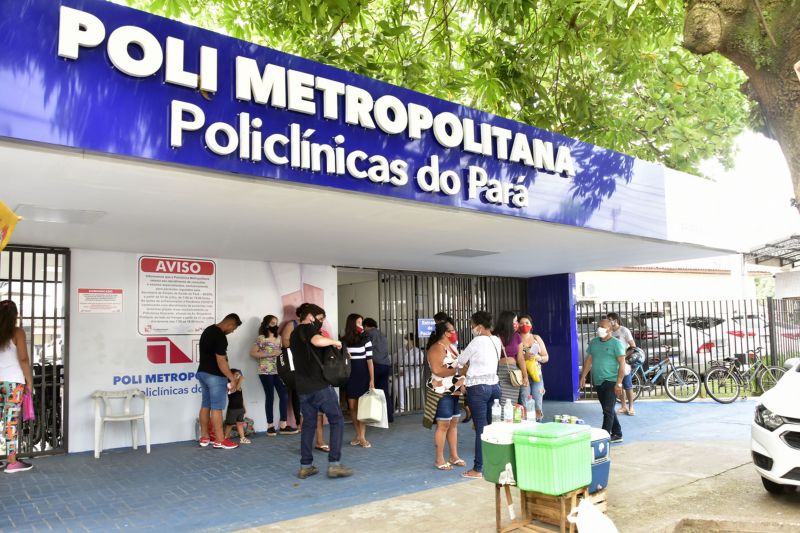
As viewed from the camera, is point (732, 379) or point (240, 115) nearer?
point (240, 115)

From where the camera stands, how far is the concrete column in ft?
40.0

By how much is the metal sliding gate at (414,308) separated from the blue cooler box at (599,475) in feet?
20.1

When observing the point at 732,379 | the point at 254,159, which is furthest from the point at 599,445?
the point at 732,379

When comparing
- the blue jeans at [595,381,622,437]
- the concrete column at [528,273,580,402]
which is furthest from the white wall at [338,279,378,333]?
the blue jeans at [595,381,622,437]

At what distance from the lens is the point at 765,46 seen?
14.1ft

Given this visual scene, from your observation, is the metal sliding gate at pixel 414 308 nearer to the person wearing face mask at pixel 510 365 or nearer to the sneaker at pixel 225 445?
the person wearing face mask at pixel 510 365

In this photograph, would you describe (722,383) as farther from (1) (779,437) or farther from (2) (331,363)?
(2) (331,363)

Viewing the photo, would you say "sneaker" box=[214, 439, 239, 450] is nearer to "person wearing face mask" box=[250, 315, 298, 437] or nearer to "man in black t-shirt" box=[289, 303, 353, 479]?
"person wearing face mask" box=[250, 315, 298, 437]

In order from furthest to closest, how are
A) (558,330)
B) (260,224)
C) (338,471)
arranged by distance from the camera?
(558,330), (260,224), (338,471)

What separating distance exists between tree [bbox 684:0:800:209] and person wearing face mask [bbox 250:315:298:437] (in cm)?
622

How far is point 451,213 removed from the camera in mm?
6332

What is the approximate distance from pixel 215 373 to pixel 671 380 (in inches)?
321

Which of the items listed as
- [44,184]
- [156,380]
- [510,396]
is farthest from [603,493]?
[156,380]

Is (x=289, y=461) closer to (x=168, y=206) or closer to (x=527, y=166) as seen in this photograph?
(x=168, y=206)
